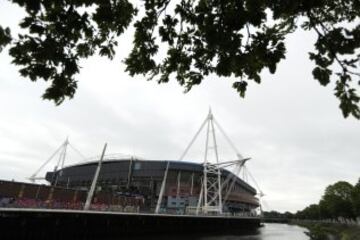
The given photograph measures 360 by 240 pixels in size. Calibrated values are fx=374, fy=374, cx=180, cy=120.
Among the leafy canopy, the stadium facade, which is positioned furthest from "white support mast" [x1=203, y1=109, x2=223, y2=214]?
the leafy canopy

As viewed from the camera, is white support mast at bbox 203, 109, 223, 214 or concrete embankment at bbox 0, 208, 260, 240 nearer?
concrete embankment at bbox 0, 208, 260, 240

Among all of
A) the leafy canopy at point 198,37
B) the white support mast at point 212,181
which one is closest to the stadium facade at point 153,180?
the white support mast at point 212,181

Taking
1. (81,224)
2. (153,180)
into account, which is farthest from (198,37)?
(153,180)

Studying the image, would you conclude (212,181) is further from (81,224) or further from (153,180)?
(81,224)

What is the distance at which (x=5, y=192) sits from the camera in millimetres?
58656

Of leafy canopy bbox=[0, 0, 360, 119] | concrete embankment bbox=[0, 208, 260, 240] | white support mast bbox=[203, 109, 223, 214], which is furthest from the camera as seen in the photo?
Answer: white support mast bbox=[203, 109, 223, 214]

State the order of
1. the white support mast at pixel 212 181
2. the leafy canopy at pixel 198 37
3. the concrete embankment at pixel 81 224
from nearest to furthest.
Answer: the leafy canopy at pixel 198 37 < the concrete embankment at pixel 81 224 < the white support mast at pixel 212 181

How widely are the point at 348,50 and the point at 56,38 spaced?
16.2 feet

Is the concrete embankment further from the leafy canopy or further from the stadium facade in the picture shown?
the leafy canopy

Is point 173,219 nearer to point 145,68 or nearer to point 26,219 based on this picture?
point 26,219

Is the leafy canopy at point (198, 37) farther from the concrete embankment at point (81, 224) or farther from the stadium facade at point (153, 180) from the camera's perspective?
the stadium facade at point (153, 180)

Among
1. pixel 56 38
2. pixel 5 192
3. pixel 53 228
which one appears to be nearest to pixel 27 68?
pixel 56 38

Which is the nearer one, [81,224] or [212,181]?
[81,224]

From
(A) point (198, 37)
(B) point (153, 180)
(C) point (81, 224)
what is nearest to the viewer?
(A) point (198, 37)
